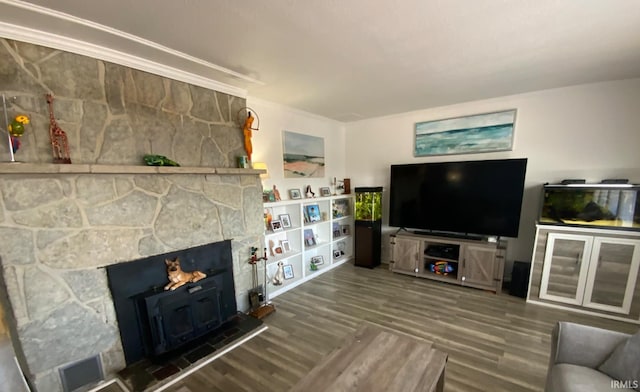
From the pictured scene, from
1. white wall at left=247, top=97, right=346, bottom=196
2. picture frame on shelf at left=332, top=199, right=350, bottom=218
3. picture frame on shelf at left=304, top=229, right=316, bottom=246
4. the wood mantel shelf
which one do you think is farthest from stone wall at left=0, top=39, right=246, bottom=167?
picture frame on shelf at left=332, top=199, right=350, bottom=218

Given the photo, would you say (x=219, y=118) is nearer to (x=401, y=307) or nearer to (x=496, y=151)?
(x=401, y=307)

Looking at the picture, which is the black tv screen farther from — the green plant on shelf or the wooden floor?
the wooden floor

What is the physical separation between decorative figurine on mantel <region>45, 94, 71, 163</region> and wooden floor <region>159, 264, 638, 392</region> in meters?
1.80

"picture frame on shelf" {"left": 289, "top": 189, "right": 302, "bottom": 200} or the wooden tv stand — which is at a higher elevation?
"picture frame on shelf" {"left": 289, "top": 189, "right": 302, "bottom": 200}

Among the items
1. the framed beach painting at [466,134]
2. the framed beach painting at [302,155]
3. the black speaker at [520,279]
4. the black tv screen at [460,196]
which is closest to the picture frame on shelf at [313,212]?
the framed beach painting at [302,155]

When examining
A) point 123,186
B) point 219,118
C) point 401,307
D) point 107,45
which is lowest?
point 401,307

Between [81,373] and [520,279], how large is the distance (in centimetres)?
430

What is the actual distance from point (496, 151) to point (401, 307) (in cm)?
241

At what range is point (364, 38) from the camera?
1705 mm

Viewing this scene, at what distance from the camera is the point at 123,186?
74.8 inches

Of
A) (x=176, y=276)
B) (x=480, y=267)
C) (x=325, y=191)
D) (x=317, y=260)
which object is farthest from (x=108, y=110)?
(x=480, y=267)

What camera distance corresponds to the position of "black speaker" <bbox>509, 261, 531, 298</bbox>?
289cm

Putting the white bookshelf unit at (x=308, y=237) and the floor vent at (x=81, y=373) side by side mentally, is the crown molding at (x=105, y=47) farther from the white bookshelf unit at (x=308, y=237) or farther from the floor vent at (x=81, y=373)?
the floor vent at (x=81, y=373)

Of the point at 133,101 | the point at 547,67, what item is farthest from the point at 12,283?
the point at 547,67
